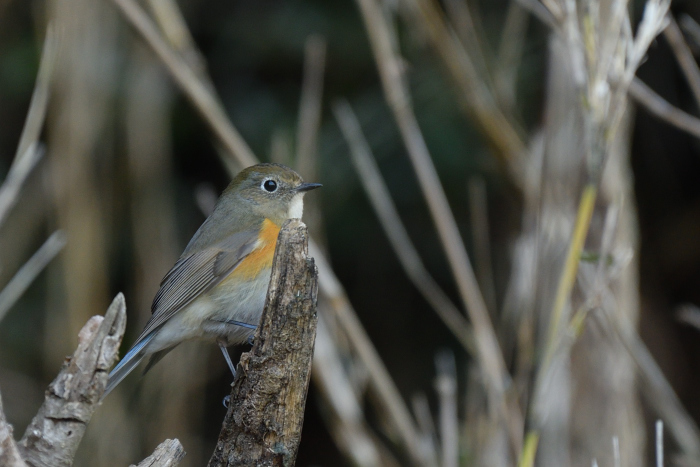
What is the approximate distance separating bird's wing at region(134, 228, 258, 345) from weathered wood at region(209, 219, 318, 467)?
132 centimetres

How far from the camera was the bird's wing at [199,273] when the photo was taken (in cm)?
367

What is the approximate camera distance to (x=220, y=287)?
12.3ft

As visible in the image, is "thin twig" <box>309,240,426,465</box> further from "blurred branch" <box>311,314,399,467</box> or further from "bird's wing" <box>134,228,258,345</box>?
"bird's wing" <box>134,228,258,345</box>

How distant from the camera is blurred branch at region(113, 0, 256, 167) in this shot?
3.91 metres

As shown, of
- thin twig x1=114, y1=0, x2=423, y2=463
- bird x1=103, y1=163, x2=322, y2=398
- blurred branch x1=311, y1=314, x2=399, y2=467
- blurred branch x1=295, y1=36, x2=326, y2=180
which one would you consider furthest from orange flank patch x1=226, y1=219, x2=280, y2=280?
blurred branch x1=295, y1=36, x2=326, y2=180

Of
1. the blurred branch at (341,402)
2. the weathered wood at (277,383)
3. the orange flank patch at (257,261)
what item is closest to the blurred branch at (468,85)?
the orange flank patch at (257,261)

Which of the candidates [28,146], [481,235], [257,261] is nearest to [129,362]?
[257,261]

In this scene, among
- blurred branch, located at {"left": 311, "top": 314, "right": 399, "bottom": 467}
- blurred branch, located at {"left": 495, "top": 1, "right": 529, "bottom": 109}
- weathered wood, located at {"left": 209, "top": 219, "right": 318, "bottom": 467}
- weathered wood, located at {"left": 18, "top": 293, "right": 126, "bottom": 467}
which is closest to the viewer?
weathered wood, located at {"left": 18, "top": 293, "right": 126, "bottom": 467}

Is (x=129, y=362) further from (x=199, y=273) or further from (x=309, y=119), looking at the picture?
(x=309, y=119)

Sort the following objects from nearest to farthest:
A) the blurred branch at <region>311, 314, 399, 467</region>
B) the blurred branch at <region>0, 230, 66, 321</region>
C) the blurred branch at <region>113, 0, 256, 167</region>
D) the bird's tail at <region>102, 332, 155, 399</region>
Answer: the blurred branch at <region>0, 230, 66, 321</region>
the bird's tail at <region>102, 332, 155, 399</region>
the blurred branch at <region>113, 0, 256, 167</region>
the blurred branch at <region>311, 314, 399, 467</region>

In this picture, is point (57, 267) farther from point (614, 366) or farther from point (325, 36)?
point (614, 366)

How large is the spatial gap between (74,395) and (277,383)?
0.60 meters

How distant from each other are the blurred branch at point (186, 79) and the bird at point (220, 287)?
0.81 ft

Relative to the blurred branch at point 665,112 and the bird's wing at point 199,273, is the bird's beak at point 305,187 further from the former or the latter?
the blurred branch at point 665,112
